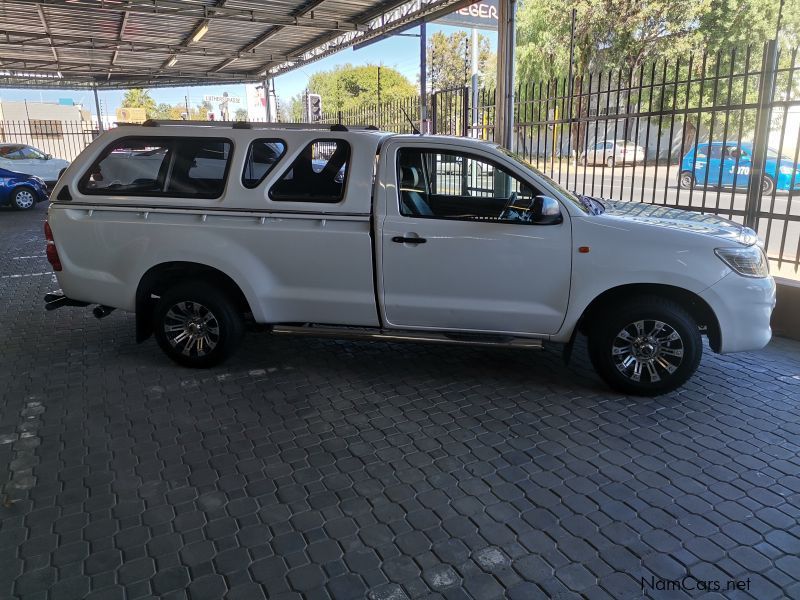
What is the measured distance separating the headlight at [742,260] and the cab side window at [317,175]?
9.69 feet

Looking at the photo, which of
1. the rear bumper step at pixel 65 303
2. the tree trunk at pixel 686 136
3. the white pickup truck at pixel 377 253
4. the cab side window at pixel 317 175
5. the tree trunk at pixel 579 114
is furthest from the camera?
the tree trunk at pixel 686 136

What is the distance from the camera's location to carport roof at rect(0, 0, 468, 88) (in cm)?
1399

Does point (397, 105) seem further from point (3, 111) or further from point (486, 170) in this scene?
point (3, 111)

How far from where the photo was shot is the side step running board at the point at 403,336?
4.82 metres

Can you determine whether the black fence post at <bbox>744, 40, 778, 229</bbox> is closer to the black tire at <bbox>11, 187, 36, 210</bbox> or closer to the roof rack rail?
the roof rack rail

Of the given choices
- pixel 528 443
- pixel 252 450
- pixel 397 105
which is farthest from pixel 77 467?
pixel 397 105

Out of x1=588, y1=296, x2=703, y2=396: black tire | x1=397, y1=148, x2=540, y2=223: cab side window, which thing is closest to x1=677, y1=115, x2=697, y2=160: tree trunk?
x1=397, y1=148, x2=540, y2=223: cab side window

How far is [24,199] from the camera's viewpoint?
57.0 feet

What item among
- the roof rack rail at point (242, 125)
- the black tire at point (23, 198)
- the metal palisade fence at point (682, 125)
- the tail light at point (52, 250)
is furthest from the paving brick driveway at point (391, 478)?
the black tire at point (23, 198)

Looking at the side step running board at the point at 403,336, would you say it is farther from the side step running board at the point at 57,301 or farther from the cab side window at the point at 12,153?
the cab side window at the point at 12,153

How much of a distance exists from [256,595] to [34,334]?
503cm

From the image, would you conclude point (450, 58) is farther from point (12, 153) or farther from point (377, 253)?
point (377, 253)

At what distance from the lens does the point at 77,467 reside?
3.81 m

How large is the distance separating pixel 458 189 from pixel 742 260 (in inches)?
104
